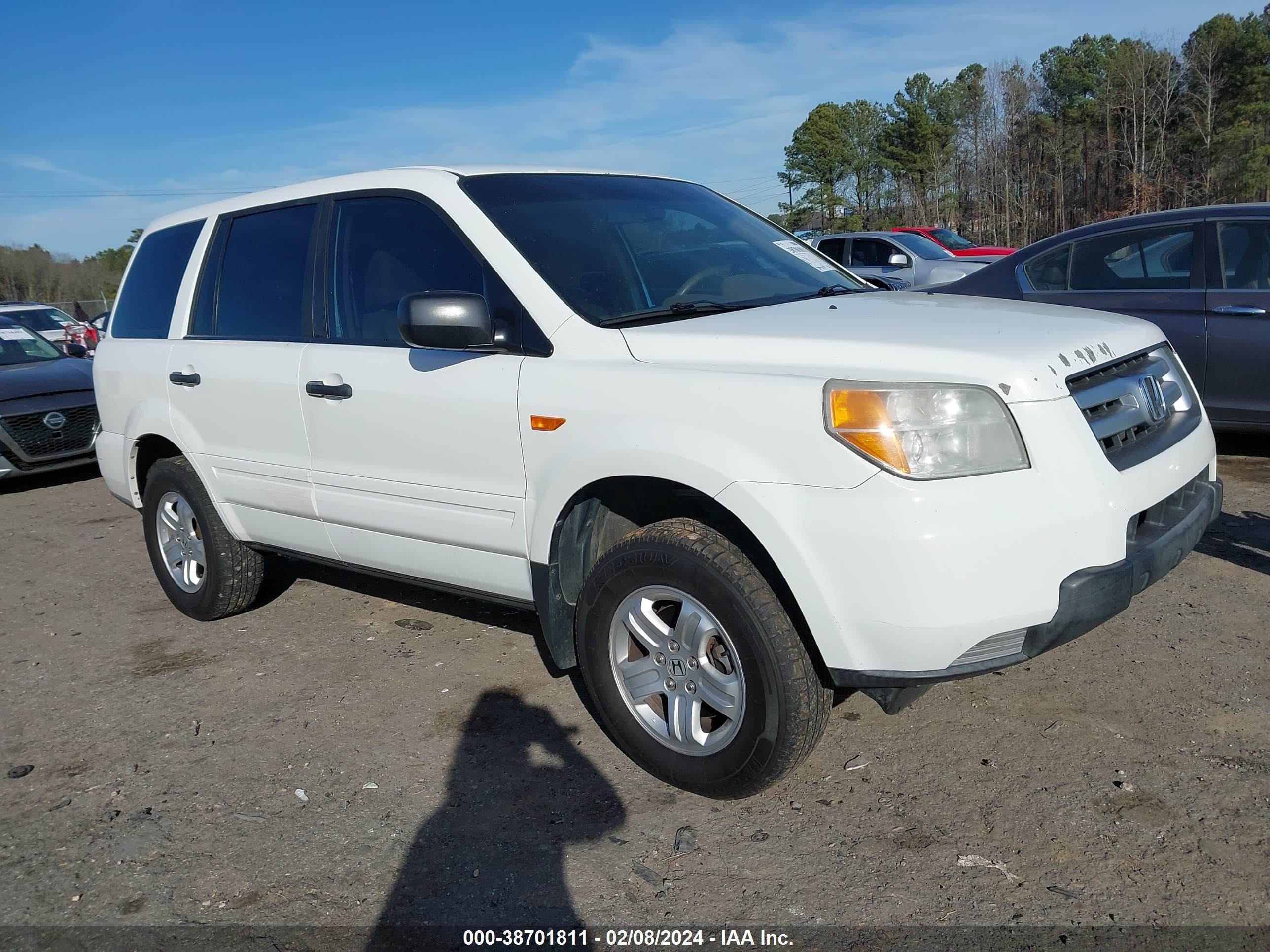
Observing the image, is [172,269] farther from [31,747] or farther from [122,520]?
[122,520]

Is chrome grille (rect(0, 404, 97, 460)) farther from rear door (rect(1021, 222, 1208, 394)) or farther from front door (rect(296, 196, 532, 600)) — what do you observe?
rear door (rect(1021, 222, 1208, 394))

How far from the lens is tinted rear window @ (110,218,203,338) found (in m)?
4.86

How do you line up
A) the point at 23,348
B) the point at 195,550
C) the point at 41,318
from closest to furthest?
the point at 195,550
the point at 23,348
the point at 41,318

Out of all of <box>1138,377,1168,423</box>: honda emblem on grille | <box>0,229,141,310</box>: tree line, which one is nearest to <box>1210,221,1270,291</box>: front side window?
<box>1138,377,1168,423</box>: honda emblem on grille

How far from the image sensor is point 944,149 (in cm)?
5247

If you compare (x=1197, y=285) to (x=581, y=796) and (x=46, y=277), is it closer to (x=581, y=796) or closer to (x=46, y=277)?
(x=581, y=796)

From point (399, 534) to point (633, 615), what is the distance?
1100 mm

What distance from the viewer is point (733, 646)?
285cm

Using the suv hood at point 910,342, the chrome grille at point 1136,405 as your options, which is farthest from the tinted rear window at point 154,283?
the chrome grille at point 1136,405

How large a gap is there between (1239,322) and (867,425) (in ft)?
14.9

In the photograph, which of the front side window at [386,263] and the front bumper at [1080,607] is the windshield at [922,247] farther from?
Answer: the front bumper at [1080,607]

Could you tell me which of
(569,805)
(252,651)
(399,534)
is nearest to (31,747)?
(252,651)

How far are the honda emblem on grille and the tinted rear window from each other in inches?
159

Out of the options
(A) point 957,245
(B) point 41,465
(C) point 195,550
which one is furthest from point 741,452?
(A) point 957,245
